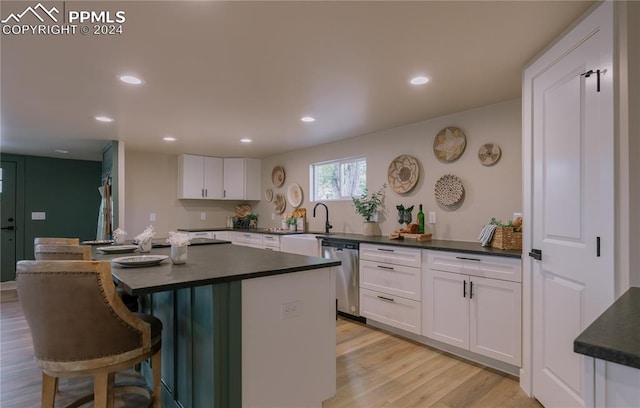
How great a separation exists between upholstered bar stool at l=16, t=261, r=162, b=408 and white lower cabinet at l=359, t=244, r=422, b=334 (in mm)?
2243

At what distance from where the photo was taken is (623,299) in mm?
1180

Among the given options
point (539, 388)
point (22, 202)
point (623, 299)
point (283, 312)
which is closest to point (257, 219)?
point (22, 202)

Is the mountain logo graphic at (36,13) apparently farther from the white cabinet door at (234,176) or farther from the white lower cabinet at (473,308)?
the white cabinet door at (234,176)

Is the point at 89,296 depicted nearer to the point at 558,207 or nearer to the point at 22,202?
the point at 558,207

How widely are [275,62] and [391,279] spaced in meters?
2.19

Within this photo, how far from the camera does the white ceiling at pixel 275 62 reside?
1.64 meters

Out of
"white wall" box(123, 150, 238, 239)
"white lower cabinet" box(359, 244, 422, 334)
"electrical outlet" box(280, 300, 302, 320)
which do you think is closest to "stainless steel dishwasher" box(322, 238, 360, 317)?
"white lower cabinet" box(359, 244, 422, 334)

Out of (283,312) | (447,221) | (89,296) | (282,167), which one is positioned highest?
(282,167)

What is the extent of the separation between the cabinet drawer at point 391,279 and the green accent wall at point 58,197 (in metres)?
5.64

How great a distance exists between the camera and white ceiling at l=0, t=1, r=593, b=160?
5.39 feet

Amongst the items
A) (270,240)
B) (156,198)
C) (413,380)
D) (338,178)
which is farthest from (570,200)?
(156,198)

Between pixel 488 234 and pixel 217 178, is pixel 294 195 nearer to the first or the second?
pixel 217 178

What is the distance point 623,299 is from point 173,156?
5911mm

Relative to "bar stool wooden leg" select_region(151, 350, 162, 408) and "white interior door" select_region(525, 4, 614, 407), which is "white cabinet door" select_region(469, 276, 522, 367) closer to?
"white interior door" select_region(525, 4, 614, 407)
